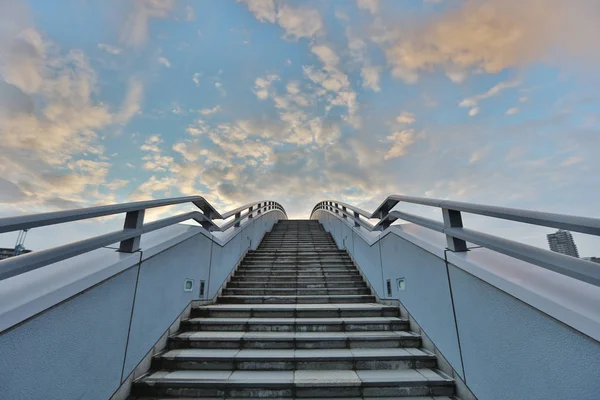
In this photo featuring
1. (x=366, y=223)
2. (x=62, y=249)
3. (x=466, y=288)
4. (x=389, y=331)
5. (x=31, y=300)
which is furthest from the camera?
(x=366, y=223)

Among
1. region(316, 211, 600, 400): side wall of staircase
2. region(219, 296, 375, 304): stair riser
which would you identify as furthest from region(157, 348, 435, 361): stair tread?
region(219, 296, 375, 304): stair riser

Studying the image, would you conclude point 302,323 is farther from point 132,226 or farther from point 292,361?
point 132,226

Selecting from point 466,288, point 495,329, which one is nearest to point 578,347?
point 495,329

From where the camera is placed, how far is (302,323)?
326cm

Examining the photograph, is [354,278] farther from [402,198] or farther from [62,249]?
[62,249]

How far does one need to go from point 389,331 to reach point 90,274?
325 centimetres

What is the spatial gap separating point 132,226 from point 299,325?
2264 mm

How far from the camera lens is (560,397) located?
1.41 meters

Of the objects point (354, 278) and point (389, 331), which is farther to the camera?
point (354, 278)

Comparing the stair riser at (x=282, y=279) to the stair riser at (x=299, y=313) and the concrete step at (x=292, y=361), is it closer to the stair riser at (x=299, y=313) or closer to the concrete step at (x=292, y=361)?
the stair riser at (x=299, y=313)

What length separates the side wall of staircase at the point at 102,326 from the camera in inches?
57.6

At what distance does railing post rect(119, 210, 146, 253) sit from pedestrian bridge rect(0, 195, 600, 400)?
1cm

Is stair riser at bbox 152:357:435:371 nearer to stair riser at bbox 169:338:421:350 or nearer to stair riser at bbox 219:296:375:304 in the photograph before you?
stair riser at bbox 169:338:421:350

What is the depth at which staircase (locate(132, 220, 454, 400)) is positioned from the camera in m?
2.27
